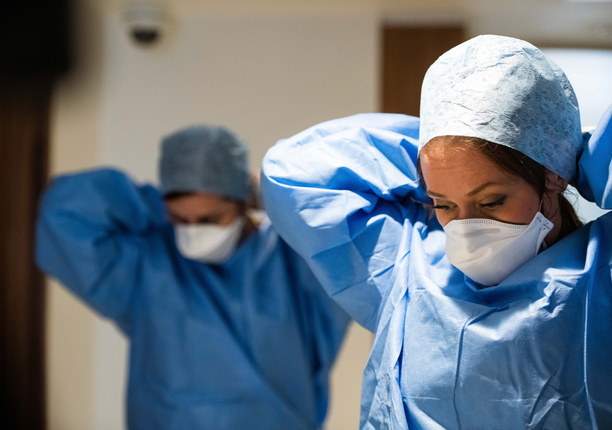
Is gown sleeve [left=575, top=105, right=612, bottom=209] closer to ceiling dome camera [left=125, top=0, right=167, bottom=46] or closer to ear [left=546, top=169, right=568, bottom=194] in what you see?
ear [left=546, top=169, right=568, bottom=194]

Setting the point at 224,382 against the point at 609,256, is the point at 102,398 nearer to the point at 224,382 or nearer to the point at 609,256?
the point at 224,382

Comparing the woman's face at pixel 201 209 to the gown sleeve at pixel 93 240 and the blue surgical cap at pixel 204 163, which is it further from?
the gown sleeve at pixel 93 240

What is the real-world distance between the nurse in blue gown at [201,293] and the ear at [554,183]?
835 mm

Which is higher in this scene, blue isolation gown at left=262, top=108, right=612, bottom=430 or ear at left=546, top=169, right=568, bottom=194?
ear at left=546, top=169, right=568, bottom=194

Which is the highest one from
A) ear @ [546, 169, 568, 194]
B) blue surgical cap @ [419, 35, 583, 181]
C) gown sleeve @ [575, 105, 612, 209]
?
blue surgical cap @ [419, 35, 583, 181]

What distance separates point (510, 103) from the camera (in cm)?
89

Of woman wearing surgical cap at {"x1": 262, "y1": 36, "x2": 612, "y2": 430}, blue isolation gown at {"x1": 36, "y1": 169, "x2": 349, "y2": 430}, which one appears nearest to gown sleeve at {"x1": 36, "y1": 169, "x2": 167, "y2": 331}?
blue isolation gown at {"x1": 36, "y1": 169, "x2": 349, "y2": 430}

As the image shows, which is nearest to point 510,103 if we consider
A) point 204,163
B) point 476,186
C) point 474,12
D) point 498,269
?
point 476,186

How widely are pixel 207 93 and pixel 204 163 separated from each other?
952 mm

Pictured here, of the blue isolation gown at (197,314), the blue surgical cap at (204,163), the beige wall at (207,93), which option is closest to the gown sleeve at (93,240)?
the blue isolation gown at (197,314)

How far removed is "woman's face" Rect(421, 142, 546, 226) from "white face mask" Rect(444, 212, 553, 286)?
15mm

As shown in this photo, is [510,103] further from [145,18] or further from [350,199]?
[145,18]

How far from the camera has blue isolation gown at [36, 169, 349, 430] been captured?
1.70 meters

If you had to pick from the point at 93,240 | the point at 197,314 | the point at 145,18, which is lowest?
the point at 197,314
